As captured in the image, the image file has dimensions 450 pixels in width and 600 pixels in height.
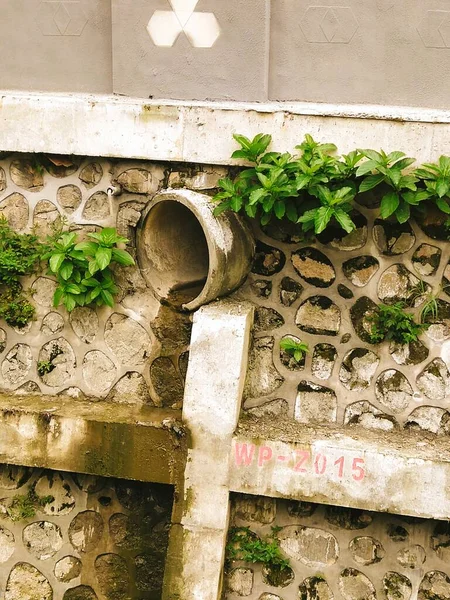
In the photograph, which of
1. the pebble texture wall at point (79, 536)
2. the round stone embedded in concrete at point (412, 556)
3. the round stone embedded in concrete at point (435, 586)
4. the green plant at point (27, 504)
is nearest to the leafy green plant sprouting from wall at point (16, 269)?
the pebble texture wall at point (79, 536)

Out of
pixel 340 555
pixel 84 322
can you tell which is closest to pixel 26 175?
pixel 84 322

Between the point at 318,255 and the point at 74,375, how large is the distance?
62.3 inches

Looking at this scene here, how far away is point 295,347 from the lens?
3723 millimetres

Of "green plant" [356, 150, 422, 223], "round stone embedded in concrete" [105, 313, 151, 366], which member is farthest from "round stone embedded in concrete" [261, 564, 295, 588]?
"green plant" [356, 150, 422, 223]

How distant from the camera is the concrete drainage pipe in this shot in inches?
139

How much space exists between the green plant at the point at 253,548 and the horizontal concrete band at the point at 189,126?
1.97 m

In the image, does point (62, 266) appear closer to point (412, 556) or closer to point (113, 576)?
point (113, 576)

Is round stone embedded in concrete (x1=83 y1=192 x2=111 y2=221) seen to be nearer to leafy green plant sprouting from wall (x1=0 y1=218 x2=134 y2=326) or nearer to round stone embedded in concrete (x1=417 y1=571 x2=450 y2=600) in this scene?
leafy green plant sprouting from wall (x1=0 y1=218 x2=134 y2=326)

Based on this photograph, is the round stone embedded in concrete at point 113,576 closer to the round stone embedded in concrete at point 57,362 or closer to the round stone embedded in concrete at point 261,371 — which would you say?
the round stone embedded in concrete at point 57,362

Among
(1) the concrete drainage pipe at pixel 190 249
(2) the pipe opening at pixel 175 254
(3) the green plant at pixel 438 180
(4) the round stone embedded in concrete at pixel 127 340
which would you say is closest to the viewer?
(3) the green plant at pixel 438 180

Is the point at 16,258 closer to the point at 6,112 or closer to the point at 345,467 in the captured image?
the point at 6,112

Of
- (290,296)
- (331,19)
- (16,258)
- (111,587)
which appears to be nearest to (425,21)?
(331,19)

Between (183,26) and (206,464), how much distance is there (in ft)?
7.55

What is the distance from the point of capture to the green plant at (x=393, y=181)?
3.33 metres
